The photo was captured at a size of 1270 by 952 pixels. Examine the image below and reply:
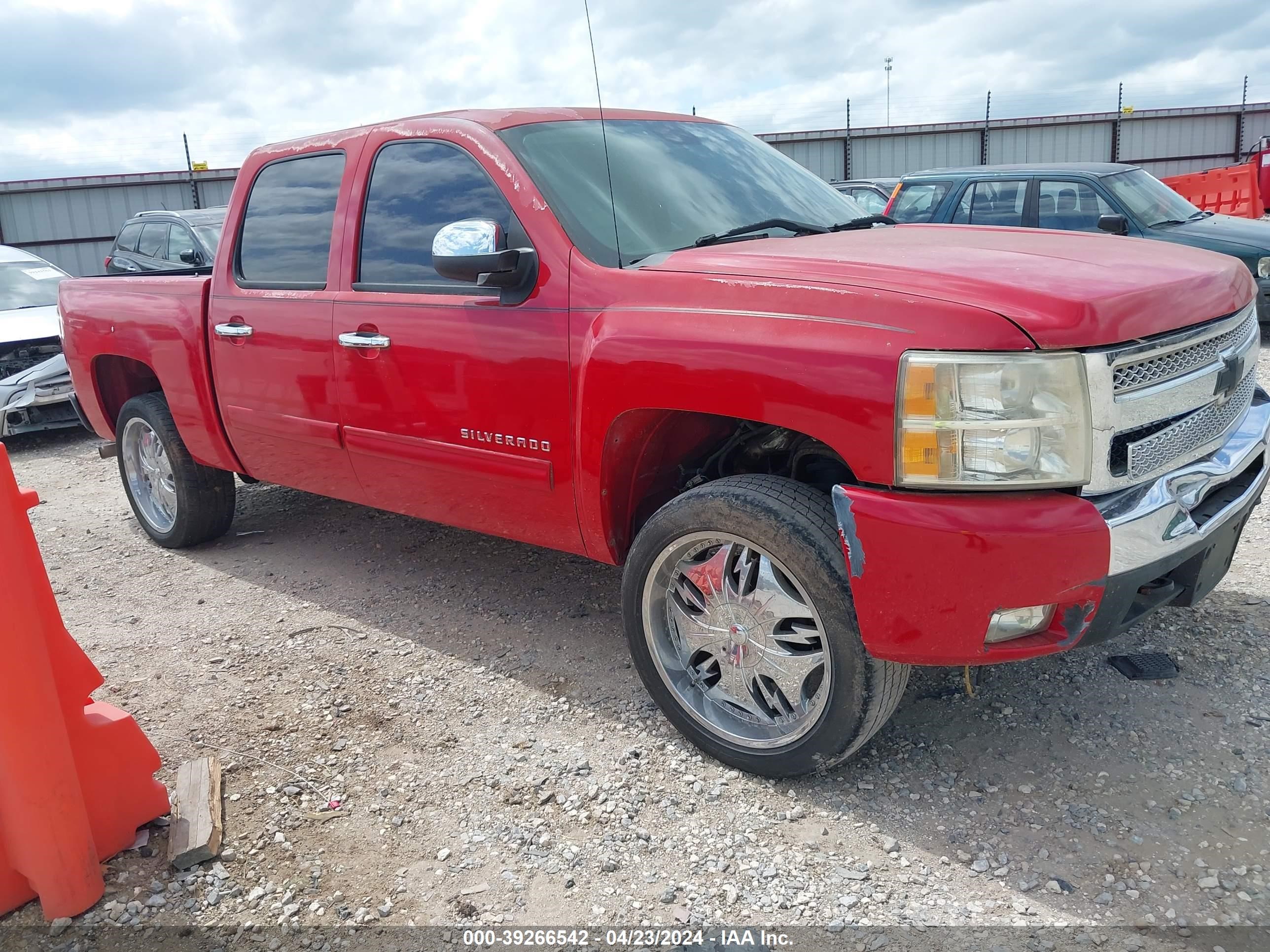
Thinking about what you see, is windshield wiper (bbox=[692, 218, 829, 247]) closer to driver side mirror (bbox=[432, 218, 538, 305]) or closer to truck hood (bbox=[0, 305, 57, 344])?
driver side mirror (bbox=[432, 218, 538, 305])

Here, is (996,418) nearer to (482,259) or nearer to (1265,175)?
(482,259)

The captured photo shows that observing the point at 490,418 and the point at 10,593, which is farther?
the point at 490,418

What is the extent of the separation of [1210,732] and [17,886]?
3.19 m

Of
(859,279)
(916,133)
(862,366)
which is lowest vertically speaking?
(862,366)

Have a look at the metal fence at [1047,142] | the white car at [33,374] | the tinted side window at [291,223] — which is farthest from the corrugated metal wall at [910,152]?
the tinted side window at [291,223]

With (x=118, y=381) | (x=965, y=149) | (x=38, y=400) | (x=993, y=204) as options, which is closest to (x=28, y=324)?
(x=38, y=400)

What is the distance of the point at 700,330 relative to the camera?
2.55 metres

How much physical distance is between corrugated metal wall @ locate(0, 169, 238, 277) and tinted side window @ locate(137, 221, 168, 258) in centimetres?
884

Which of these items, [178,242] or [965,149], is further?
[965,149]

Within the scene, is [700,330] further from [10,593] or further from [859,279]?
[10,593]

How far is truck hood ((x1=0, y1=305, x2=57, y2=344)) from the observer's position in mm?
8164

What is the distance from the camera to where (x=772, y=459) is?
9.97 ft

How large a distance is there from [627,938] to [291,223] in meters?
3.08

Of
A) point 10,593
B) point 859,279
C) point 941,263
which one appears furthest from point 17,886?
point 941,263
